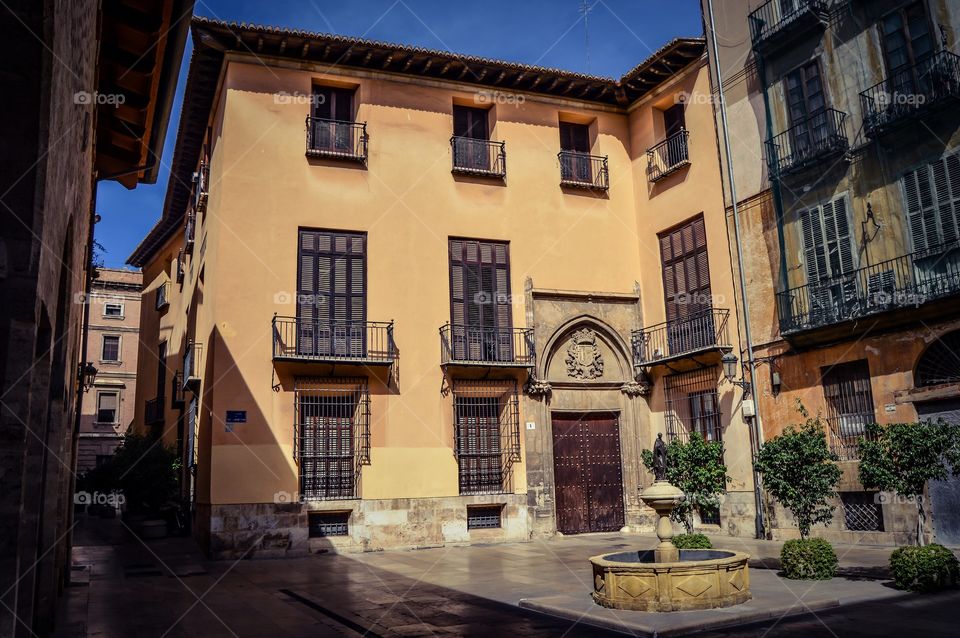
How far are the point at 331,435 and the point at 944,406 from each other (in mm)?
12231

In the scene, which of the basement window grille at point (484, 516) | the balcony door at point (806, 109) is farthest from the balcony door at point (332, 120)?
the balcony door at point (806, 109)

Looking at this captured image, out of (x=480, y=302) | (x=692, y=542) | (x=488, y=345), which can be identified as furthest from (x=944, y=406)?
(x=480, y=302)

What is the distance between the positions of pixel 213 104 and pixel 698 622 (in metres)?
17.4

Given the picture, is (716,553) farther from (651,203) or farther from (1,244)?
(651,203)

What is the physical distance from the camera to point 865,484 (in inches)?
449

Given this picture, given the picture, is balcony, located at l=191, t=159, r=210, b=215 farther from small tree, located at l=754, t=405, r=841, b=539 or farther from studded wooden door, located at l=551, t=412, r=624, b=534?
small tree, located at l=754, t=405, r=841, b=539

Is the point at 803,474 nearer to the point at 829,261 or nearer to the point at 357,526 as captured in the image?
the point at 829,261

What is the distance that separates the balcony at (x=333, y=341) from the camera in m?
17.5

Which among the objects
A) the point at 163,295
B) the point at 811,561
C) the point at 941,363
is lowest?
the point at 811,561

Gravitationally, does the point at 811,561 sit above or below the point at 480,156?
below

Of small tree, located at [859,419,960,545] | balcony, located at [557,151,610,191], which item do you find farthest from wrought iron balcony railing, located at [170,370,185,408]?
small tree, located at [859,419,960,545]

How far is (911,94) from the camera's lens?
14766mm

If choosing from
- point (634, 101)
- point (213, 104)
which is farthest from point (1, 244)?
point (634, 101)

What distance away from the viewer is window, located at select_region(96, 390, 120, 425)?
42625 millimetres
